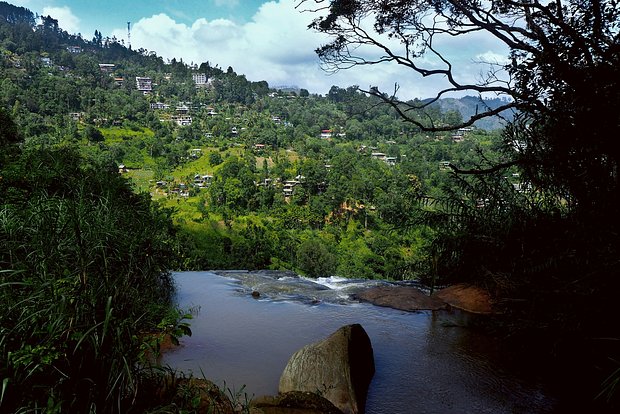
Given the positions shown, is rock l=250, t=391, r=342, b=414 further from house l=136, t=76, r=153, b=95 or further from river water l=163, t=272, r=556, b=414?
house l=136, t=76, r=153, b=95

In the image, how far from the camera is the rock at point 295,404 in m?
3.98

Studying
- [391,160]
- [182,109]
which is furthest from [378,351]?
[182,109]

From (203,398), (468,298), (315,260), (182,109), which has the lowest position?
(315,260)

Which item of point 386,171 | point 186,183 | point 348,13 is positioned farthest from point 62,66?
point 348,13

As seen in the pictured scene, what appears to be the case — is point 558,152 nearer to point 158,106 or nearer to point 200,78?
point 158,106

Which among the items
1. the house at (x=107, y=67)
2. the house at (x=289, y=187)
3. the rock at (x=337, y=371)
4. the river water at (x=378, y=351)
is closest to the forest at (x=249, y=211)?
the house at (x=289, y=187)

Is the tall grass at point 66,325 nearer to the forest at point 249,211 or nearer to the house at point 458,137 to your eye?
the forest at point 249,211

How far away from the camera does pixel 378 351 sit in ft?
21.1

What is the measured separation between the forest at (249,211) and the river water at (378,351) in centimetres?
59

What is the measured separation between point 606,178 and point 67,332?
16.0ft

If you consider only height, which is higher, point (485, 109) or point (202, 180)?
point (202, 180)

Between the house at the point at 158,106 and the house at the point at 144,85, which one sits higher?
the house at the point at 144,85

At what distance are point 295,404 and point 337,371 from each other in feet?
3.05

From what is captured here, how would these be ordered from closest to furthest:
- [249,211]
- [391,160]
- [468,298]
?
1. [468,298]
2. [249,211]
3. [391,160]
